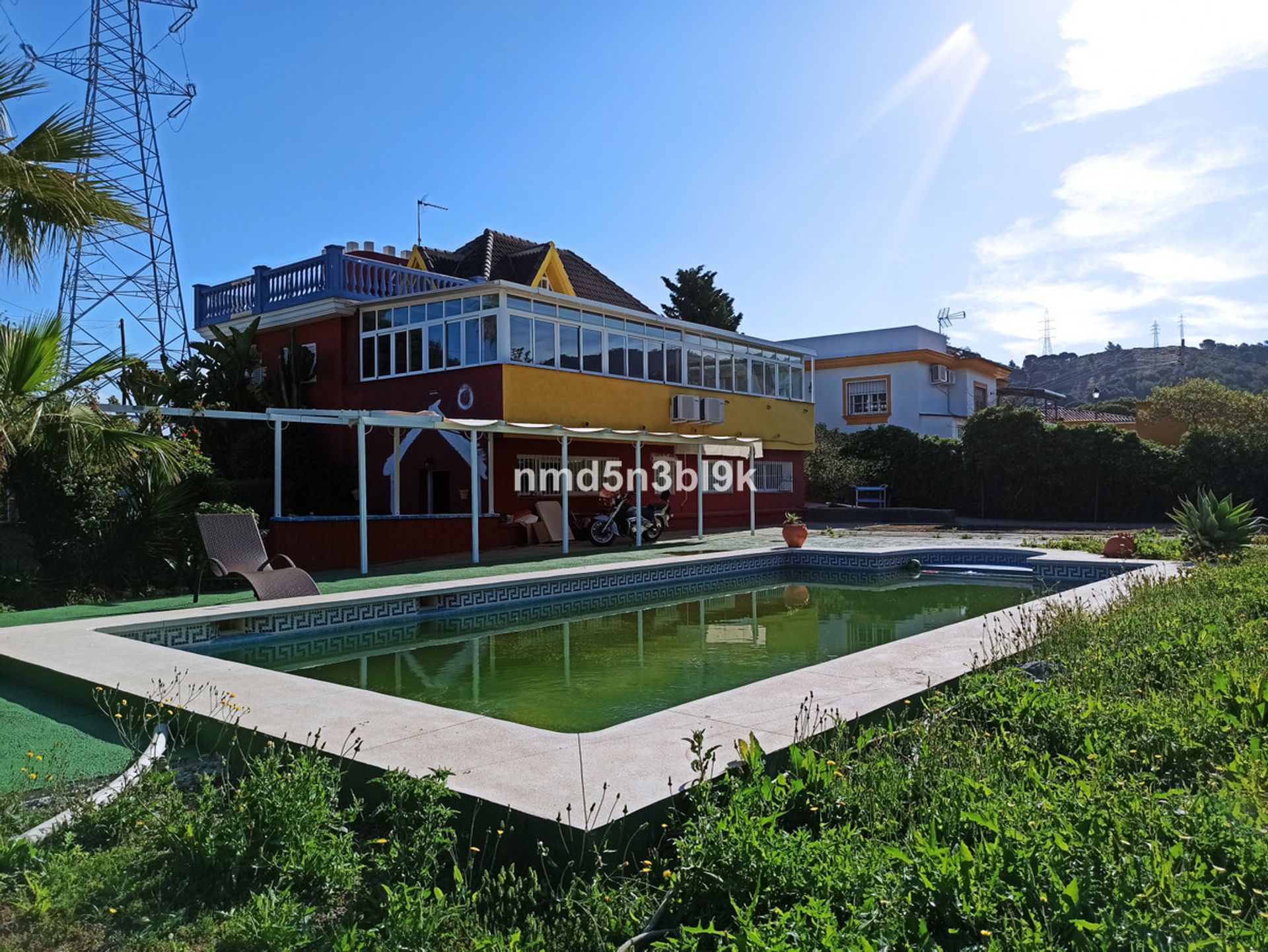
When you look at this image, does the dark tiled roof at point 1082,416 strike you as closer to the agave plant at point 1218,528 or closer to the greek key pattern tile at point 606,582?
the agave plant at point 1218,528

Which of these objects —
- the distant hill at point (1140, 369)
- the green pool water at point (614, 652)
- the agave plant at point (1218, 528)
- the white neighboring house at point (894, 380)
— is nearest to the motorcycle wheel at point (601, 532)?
the green pool water at point (614, 652)

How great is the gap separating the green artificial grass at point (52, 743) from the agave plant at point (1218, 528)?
12910 millimetres

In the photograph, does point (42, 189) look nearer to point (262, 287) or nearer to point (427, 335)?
point (427, 335)

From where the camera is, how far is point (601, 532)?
59.4 ft

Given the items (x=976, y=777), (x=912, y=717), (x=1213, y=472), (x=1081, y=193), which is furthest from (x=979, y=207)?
(x=1213, y=472)

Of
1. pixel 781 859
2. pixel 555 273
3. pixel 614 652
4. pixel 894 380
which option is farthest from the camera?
pixel 894 380

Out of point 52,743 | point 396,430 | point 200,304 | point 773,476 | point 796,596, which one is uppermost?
point 200,304

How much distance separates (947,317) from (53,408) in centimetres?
4179

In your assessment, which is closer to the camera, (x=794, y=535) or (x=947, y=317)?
(x=794, y=535)

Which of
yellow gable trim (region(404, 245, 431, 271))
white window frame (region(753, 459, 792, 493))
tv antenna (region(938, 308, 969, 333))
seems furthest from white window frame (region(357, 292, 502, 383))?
tv antenna (region(938, 308, 969, 333))

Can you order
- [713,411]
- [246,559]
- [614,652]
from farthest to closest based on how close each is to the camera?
[713,411] → [246,559] → [614,652]

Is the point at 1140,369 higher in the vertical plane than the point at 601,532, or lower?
higher

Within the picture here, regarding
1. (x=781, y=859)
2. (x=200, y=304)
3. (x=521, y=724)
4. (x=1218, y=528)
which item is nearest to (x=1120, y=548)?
(x=1218, y=528)

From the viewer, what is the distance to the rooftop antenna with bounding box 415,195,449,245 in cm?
2794
